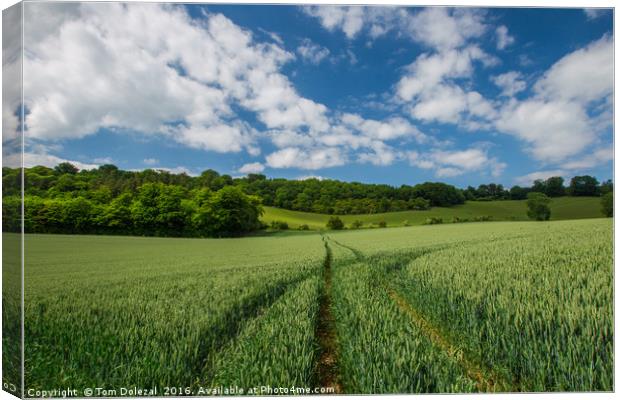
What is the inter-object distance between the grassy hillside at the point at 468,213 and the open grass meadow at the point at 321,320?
0.32ft

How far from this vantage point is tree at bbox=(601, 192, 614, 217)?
3461 mm

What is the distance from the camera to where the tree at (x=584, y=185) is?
3463 mm

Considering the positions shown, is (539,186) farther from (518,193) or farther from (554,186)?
(518,193)

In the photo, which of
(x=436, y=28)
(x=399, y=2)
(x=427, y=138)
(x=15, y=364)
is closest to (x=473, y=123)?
→ (x=427, y=138)

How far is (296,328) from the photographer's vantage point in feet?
10.5

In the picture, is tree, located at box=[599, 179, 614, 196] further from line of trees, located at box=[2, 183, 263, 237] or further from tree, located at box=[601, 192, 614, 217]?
line of trees, located at box=[2, 183, 263, 237]

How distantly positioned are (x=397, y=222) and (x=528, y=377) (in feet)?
8.72

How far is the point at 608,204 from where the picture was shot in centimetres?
352

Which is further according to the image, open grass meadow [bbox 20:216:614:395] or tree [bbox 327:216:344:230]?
tree [bbox 327:216:344:230]

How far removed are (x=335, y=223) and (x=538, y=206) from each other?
2988 millimetres

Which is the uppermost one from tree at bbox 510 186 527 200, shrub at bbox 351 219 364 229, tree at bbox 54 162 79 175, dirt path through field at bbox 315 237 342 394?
tree at bbox 54 162 79 175

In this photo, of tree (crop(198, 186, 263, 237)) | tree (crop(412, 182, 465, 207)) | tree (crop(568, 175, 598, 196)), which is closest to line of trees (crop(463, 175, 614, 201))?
tree (crop(568, 175, 598, 196))

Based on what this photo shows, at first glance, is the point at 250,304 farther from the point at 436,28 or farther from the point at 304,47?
the point at 436,28

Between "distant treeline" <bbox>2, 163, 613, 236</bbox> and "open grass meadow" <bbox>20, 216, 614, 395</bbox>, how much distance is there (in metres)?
0.26
